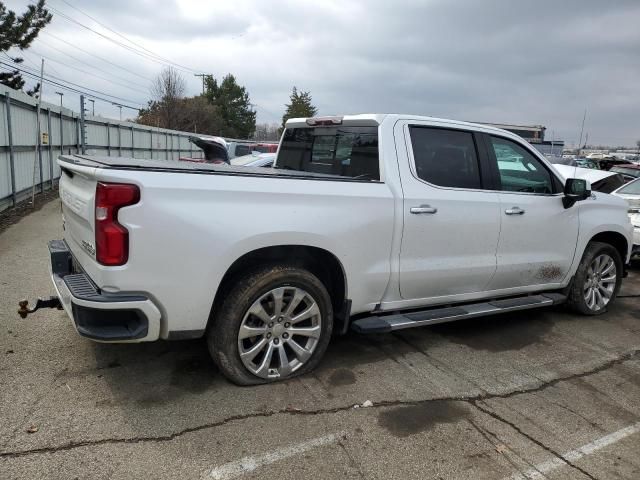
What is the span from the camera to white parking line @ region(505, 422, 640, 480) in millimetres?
2820

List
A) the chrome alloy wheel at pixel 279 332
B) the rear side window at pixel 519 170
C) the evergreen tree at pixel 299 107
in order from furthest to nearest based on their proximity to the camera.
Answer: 1. the evergreen tree at pixel 299 107
2. the rear side window at pixel 519 170
3. the chrome alloy wheel at pixel 279 332

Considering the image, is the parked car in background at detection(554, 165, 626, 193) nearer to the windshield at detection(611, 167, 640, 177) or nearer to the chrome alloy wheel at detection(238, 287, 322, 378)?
the windshield at detection(611, 167, 640, 177)

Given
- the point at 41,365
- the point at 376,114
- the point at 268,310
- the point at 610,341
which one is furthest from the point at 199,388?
the point at 610,341

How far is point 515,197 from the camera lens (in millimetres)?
4590

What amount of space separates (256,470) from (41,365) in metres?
1.97

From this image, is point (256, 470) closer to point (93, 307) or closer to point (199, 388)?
point (199, 388)

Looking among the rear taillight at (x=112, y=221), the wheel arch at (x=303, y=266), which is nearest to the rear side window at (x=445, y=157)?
the wheel arch at (x=303, y=266)

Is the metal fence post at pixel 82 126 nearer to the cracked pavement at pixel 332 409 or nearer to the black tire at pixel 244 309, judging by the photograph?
the cracked pavement at pixel 332 409

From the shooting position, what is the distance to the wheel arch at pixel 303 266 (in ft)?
11.2

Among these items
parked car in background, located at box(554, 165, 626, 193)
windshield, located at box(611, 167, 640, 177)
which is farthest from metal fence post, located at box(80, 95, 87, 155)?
windshield, located at box(611, 167, 640, 177)

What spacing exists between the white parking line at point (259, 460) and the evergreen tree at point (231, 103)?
210 feet

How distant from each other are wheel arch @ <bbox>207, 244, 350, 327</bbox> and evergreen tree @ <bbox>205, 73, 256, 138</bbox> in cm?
6300

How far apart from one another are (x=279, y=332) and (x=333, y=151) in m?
1.82

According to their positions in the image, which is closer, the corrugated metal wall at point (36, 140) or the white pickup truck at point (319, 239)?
the white pickup truck at point (319, 239)
